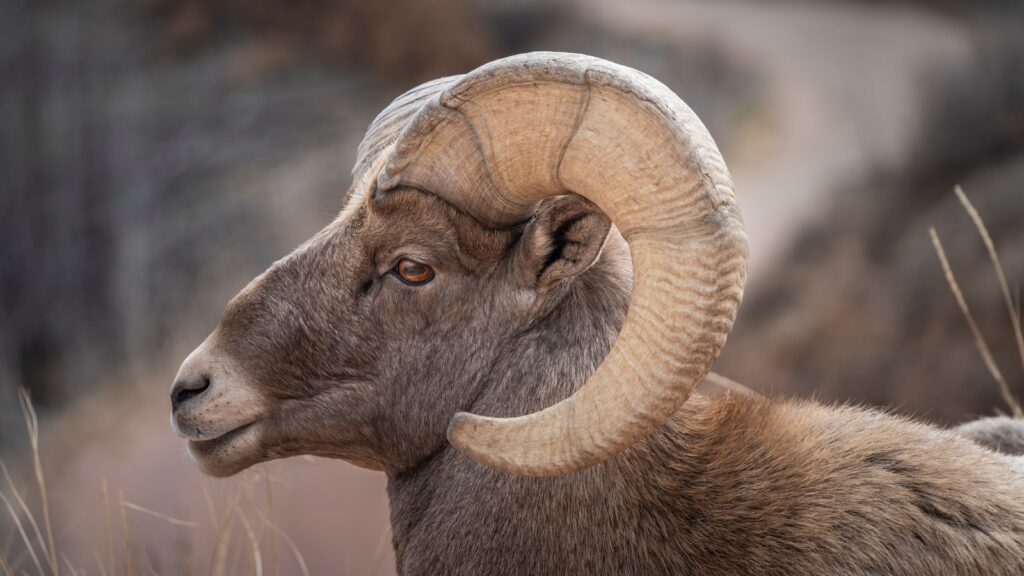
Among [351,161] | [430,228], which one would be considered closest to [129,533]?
[351,161]

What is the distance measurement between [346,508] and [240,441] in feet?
21.0

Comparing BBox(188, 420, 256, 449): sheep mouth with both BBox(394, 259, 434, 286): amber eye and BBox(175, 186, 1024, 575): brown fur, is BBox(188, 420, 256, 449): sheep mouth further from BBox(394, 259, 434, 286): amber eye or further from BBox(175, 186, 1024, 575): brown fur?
BBox(394, 259, 434, 286): amber eye

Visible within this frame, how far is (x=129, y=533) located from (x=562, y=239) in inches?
333

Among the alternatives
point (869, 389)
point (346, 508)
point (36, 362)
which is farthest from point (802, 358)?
point (36, 362)

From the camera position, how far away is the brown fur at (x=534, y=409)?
10.8 feet

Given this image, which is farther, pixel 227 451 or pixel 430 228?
pixel 227 451

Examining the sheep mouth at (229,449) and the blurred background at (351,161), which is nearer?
the sheep mouth at (229,449)

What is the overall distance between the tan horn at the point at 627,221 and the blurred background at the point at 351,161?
970 centimetres

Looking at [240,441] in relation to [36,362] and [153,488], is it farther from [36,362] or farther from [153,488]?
[36,362]

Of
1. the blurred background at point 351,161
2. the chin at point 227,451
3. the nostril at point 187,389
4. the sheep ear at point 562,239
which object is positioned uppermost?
the sheep ear at point 562,239

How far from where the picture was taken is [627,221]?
3.12m

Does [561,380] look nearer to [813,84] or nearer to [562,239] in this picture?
[562,239]

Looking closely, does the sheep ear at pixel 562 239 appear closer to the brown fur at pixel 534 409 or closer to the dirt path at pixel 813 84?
the brown fur at pixel 534 409

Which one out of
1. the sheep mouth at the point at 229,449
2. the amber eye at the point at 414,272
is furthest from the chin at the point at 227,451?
the amber eye at the point at 414,272
